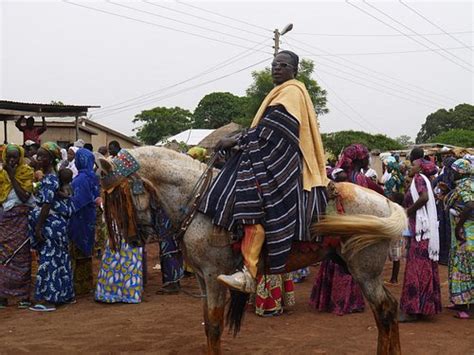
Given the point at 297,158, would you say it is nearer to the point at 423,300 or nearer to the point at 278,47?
the point at 423,300

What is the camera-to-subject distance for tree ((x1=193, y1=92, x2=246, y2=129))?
54062 millimetres

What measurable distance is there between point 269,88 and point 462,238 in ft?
76.3

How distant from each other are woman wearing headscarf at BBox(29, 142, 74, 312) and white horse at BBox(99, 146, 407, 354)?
9.60 ft

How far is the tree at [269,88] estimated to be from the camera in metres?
29.8

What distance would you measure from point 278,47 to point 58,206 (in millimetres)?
19653

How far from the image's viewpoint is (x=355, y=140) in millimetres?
34062

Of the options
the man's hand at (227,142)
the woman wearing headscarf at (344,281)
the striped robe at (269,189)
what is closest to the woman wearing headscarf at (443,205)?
the woman wearing headscarf at (344,281)

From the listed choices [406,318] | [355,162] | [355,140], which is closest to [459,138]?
[355,140]

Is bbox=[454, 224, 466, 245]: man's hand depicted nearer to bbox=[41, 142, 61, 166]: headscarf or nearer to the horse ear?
the horse ear

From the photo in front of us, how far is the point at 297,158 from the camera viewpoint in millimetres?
4445

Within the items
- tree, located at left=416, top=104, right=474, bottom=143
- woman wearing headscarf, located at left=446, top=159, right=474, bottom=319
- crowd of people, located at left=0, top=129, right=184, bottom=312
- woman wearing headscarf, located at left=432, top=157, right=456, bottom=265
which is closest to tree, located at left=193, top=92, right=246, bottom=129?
tree, located at left=416, top=104, right=474, bottom=143

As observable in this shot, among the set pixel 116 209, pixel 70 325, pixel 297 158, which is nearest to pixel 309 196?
pixel 297 158

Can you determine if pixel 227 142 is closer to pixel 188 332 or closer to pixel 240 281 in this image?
pixel 240 281

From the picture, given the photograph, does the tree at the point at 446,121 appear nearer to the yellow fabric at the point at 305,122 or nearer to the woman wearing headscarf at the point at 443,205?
the woman wearing headscarf at the point at 443,205
